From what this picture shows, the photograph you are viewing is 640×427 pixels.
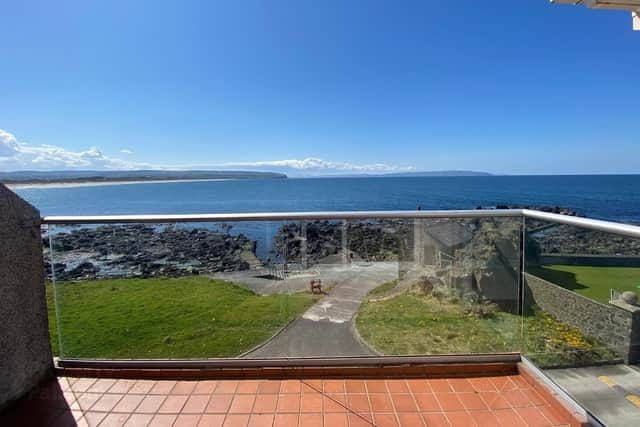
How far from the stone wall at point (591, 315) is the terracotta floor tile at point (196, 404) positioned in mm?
2153

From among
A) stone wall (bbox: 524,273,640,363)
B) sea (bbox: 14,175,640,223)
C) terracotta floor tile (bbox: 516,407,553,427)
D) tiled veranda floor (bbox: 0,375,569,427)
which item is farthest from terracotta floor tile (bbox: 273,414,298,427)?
sea (bbox: 14,175,640,223)

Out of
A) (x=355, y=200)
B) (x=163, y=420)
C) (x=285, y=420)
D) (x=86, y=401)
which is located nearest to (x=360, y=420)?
(x=285, y=420)

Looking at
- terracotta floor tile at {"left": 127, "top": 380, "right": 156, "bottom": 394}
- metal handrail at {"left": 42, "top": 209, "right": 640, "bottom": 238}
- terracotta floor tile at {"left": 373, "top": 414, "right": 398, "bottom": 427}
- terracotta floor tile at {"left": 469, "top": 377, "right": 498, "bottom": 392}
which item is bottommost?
terracotta floor tile at {"left": 127, "top": 380, "right": 156, "bottom": 394}

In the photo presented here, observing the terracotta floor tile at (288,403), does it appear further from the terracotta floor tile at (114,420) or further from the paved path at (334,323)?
the terracotta floor tile at (114,420)

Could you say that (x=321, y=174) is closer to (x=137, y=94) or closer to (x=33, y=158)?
(x=33, y=158)

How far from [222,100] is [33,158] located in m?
64.1

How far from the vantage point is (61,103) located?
19.0 m

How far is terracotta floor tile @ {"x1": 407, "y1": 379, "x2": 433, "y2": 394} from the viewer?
6.41 ft

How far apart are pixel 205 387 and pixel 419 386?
137 centimetres

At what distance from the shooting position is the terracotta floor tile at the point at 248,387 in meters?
1.98

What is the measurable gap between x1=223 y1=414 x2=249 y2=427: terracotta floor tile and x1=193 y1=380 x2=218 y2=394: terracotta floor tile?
0.99 feet

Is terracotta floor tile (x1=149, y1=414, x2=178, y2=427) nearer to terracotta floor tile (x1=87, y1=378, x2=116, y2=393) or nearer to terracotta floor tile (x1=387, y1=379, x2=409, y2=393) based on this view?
terracotta floor tile (x1=87, y1=378, x2=116, y2=393)

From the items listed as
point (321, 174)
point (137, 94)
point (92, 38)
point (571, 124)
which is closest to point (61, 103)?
point (137, 94)

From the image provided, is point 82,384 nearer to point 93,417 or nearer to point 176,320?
point 93,417
